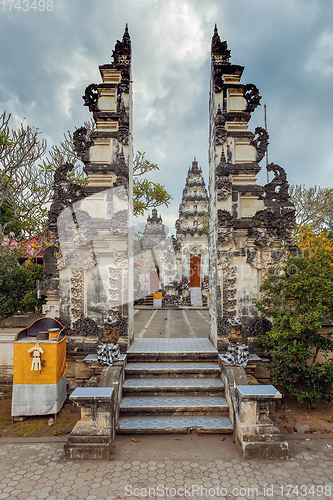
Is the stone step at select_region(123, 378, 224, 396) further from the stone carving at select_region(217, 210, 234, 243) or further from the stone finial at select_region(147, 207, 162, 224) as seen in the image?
the stone finial at select_region(147, 207, 162, 224)

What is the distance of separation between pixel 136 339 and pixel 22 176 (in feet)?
38.6

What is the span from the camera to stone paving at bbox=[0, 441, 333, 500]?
4137 millimetres

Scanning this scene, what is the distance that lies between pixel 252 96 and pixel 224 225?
3772 mm

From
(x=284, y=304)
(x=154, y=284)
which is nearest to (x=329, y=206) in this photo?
(x=154, y=284)

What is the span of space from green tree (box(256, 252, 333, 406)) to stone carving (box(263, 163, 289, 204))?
71.1 inches

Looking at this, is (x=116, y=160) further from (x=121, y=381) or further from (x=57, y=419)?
(x=57, y=419)

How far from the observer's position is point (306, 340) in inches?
257

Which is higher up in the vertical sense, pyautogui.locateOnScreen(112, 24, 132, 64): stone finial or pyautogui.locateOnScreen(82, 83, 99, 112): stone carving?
pyautogui.locateOnScreen(112, 24, 132, 64): stone finial

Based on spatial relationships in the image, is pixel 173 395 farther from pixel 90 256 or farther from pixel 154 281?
pixel 154 281

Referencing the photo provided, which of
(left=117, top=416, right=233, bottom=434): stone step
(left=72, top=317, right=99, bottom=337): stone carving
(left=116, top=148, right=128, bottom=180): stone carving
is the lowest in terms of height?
(left=117, top=416, right=233, bottom=434): stone step

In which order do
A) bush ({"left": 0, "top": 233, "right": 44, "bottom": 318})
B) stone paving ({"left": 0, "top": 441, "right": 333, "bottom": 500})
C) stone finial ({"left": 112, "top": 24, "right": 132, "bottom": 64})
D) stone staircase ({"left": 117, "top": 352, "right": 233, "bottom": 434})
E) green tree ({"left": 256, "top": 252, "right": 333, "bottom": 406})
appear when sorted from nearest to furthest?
stone paving ({"left": 0, "top": 441, "right": 333, "bottom": 500})
stone staircase ({"left": 117, "top": 352, "right": 233, "bottom": 434})
green tree ({"left": 256, "top": 252, "right": 333, "bottom": 406})
bush ({"left": 0, "top": 233, "right": 44, "bottom": 318})
stone finial ({"left": 112, "top": 24, "right": 132, "bottom": 64})

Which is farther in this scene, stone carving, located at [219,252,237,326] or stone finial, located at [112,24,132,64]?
stone finial, located at [112,24,132,64]

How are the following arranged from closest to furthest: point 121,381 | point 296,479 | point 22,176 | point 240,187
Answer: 1. point 296,479
2. point 121,381
3. point 240,187
4. point 22,176

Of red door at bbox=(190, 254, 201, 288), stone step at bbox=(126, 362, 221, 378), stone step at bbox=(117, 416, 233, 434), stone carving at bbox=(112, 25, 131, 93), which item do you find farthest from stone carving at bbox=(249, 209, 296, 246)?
red door at bbox=(190, 254, 201, 288)
